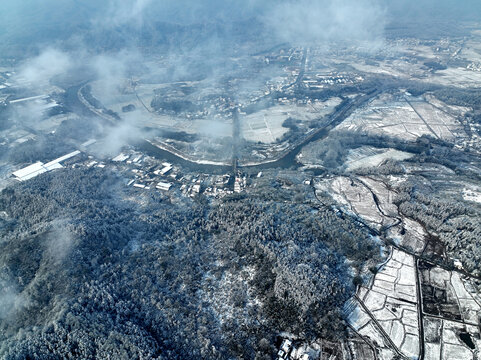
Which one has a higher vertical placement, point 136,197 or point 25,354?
point 25,354

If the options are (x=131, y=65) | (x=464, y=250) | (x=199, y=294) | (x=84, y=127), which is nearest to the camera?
(x=199, y=294)

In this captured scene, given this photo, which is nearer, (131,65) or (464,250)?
(464,250)

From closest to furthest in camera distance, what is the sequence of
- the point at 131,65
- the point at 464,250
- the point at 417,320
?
the point at 417,320 → the point at 464,250 → the point at 131,65

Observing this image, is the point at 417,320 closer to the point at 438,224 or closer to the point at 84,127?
the point at 438,224

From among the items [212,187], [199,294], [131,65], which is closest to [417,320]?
[199,294]

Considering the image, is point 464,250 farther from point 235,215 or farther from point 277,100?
point 277,100

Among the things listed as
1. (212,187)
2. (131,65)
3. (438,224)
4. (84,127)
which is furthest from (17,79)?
(438,224)
